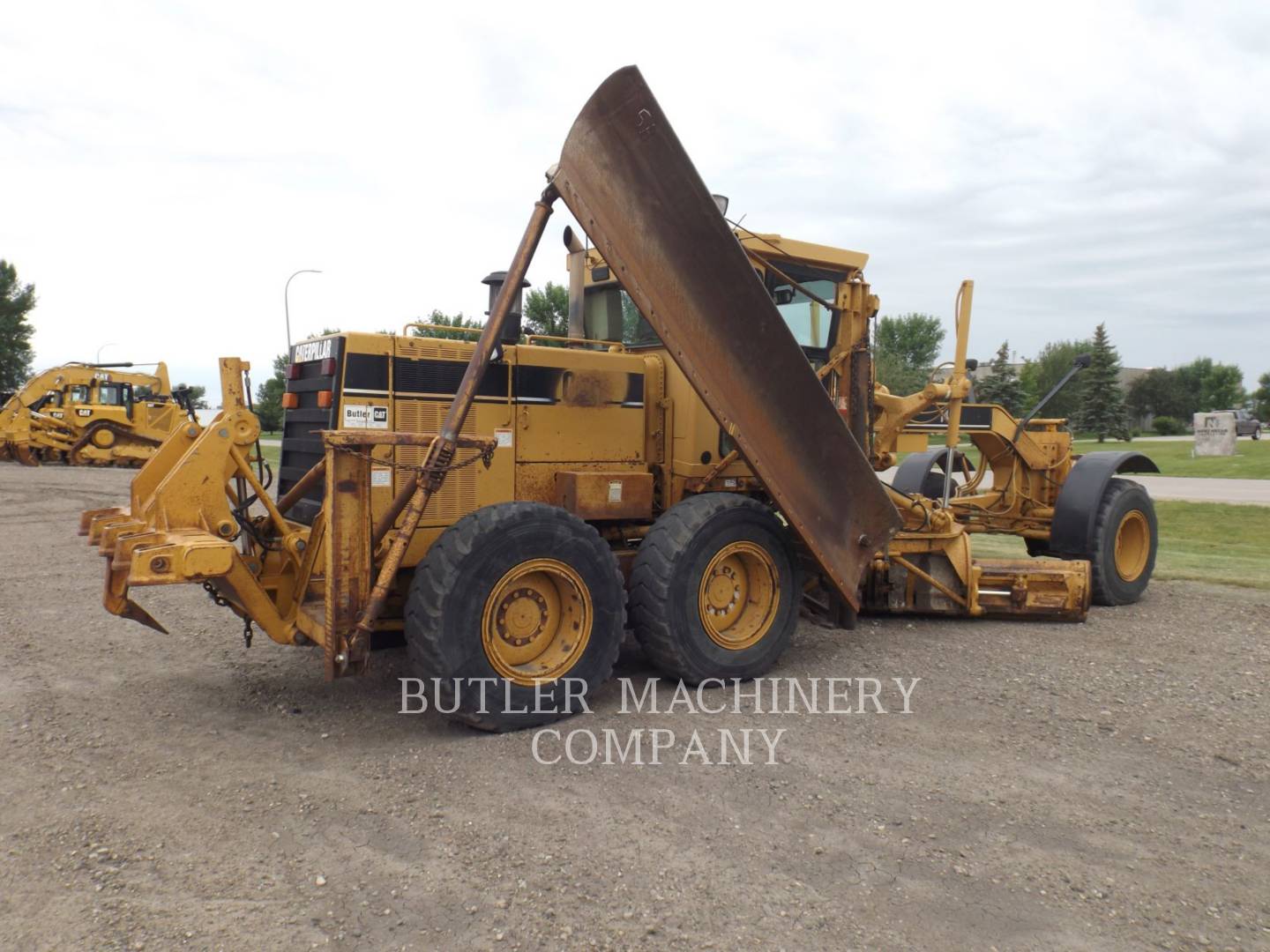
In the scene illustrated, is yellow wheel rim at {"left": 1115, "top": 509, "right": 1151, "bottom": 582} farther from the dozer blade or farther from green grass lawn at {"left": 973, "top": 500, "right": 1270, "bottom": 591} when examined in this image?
the dozer blade

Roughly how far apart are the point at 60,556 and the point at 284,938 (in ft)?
30.5

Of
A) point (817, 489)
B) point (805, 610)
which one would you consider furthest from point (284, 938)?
point (805, 610)

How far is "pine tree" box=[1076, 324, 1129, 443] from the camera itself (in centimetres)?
4753

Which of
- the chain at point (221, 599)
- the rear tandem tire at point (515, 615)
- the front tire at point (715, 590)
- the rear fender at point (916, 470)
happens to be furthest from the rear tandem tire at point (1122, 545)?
the chain at point (221, 599)

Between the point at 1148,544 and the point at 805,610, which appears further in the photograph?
the point at 1148,544

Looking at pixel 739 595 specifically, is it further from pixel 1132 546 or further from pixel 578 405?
pixel 1132 546

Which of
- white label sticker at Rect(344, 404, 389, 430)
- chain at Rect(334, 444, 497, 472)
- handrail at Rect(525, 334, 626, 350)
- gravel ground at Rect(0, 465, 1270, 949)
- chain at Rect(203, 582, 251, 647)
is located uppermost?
handrail at Rect(525, 334, 626, 350)

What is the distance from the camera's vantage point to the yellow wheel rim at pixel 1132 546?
8469mm

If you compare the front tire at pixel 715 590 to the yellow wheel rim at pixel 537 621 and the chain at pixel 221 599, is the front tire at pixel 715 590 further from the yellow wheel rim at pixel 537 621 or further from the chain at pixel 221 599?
the chain at pixel 221 599

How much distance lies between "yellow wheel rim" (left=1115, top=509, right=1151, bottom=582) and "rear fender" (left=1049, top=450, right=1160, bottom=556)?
0.46m

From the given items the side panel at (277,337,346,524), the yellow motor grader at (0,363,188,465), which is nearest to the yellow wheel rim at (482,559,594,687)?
the side panel at (277,337,346,524)

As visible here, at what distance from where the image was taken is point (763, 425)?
5551mm

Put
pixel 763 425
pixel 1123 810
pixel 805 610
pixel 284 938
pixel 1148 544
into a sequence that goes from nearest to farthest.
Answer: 1. pixel 284 938
2. pixel 1123 810
3. pixel 763 425
4. pixel 805 610
5. pixel 1148 544

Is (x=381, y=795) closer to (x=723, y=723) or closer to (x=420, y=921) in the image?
(x=420, y=921)
